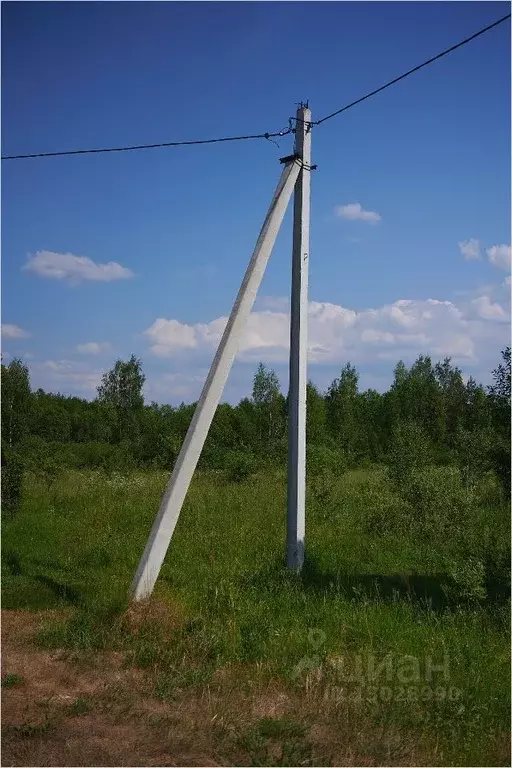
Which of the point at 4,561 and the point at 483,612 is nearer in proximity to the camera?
the point at 483,612

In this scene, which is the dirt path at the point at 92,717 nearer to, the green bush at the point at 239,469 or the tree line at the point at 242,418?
the green bush at the point at 239,469

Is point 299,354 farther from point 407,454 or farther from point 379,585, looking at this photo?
point 407,454

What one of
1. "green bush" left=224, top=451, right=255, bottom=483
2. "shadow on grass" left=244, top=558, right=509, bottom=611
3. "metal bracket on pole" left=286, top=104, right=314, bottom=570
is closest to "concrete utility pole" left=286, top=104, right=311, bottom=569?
"metal bracket on pole" left=286, top=104, right=314, bottom=570

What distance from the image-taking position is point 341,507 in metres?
10.8

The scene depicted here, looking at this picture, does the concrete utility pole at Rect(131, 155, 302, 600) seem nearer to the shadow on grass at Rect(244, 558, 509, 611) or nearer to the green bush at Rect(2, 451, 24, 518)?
the shadow on grass at Rect(244, 558, 509, 611)

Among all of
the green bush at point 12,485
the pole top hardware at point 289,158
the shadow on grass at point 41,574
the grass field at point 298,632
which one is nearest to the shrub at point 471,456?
the grass field at point 298,632

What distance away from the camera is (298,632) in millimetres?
5258

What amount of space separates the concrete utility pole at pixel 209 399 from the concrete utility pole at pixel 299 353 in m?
0.33

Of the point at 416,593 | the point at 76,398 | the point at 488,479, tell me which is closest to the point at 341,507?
the point at 488,479

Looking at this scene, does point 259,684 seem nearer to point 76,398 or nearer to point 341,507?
point 341,507

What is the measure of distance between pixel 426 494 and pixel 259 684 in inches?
235

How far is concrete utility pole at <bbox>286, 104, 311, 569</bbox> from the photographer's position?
6977 millimetres

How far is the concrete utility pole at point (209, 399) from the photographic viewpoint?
19.6 ft

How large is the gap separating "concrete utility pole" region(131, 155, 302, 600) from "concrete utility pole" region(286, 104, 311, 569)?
1.08 feet
